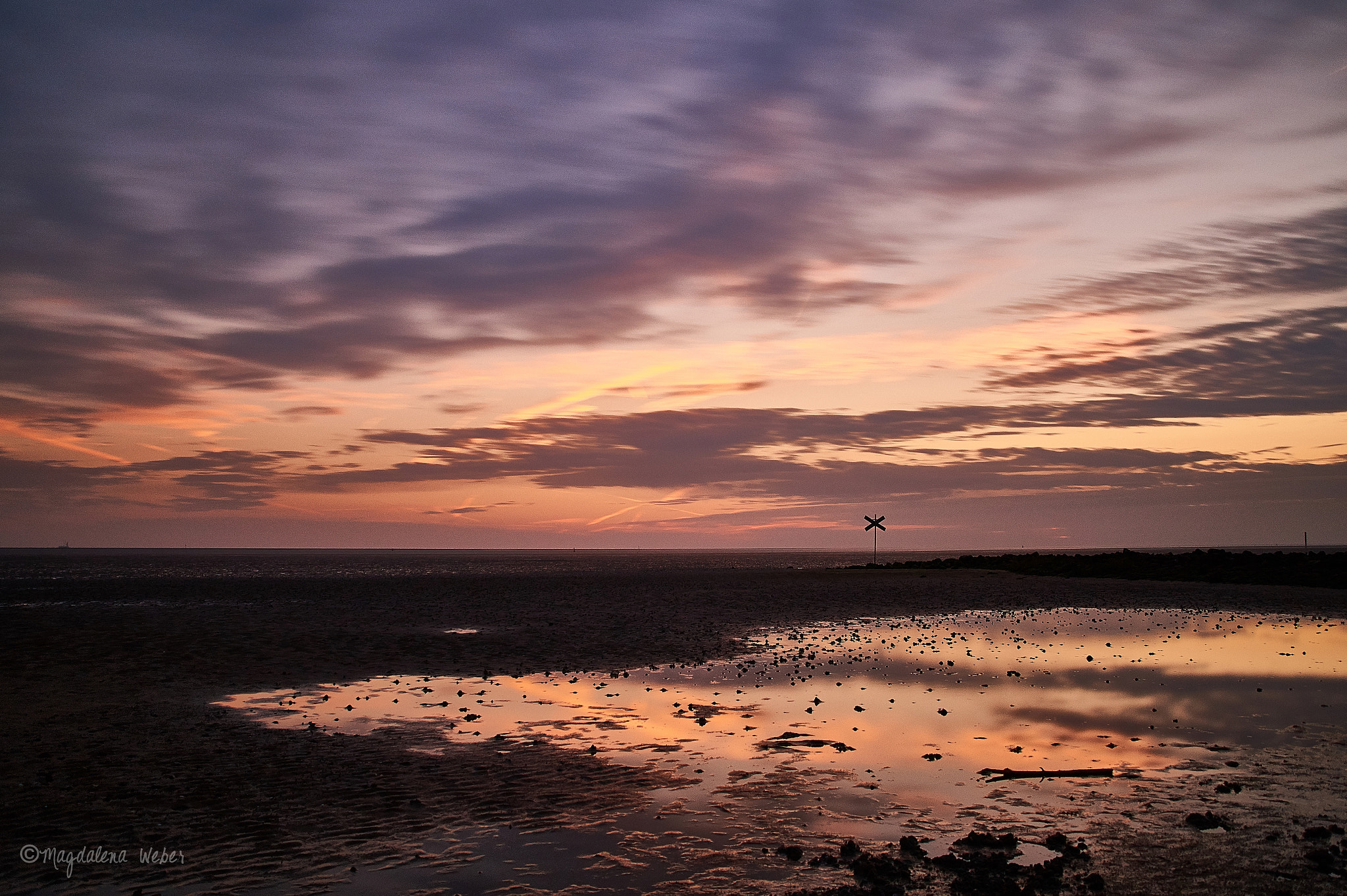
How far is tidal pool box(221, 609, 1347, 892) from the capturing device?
465 inches

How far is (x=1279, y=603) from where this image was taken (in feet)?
149

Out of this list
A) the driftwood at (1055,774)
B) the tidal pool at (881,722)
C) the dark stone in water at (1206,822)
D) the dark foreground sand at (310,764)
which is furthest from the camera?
the driftwood at (1055,774)

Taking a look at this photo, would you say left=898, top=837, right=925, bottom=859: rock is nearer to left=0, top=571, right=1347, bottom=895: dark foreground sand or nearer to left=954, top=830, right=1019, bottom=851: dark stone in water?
left=954, top=830, right=1019, bottom=851: dark stone in water

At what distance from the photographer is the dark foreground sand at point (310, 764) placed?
1024 cm

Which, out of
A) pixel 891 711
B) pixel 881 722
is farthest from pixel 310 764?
pixel 891 711

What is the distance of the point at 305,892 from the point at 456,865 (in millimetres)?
1679

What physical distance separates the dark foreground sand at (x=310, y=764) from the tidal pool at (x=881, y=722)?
1.06 meters

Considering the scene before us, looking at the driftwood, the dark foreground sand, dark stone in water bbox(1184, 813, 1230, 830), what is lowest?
the dark foreground sand

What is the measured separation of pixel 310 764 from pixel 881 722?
11.1 m

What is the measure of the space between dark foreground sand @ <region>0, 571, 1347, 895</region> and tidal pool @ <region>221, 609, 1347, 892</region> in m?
1.06

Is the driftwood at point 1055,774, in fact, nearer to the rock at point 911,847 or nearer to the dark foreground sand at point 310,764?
the dark foreground sand at point 310,764

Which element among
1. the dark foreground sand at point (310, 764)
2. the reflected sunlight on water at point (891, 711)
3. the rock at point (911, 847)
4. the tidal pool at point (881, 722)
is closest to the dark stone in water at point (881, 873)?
the rock at point (911, 847)

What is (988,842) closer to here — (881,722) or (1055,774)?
(1055,774)

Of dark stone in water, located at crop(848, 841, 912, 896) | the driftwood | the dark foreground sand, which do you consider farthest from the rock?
the driftwood
